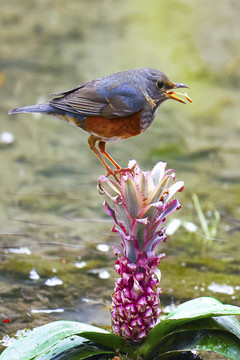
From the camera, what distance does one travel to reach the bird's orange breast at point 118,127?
3516 millimetres

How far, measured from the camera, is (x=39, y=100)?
741 centimetres

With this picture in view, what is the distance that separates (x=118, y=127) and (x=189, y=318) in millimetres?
1311

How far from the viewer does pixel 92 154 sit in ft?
21.9

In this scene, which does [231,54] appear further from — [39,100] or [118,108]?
[118,108]

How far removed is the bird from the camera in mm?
3438

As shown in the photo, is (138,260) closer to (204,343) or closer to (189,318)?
(189,318)

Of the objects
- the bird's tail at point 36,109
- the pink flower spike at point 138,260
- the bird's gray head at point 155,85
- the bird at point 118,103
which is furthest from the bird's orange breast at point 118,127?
the pink flower spike at point 138,260

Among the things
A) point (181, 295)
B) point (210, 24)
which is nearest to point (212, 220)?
point (181, 295)

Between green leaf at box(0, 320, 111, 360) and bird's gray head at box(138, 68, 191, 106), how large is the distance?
1418 millimetres

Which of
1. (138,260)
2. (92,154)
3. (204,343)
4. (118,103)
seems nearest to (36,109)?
(118,103)

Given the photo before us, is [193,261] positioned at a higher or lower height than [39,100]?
lower

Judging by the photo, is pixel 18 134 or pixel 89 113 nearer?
pixel 89 113

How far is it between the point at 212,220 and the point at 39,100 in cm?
316

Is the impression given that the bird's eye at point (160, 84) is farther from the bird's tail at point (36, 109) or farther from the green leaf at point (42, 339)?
the green leaf at point (42, 339)
